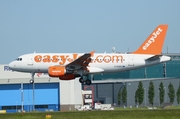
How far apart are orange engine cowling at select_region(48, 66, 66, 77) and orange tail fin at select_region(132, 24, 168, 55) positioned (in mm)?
13298

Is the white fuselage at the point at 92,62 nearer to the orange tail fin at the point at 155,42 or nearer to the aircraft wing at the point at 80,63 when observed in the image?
the aircraft wing at the point at 80,63

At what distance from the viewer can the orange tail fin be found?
82.6m

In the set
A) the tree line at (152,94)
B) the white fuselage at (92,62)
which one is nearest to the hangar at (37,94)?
the tree line at (152,94)

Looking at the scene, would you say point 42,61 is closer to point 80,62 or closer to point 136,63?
point 80,62

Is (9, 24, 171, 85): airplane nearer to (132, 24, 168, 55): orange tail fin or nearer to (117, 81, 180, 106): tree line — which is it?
(132, 24, 168, 55): orange tail fin

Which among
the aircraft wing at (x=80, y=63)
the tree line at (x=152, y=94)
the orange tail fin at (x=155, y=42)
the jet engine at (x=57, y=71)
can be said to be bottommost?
the tree line at (x=152, y=94)

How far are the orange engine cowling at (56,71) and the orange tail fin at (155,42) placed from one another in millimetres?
13298

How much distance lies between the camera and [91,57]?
7925 centimetres

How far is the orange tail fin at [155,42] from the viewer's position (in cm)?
8262

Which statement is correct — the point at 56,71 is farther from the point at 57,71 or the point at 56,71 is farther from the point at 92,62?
the point at 92,62

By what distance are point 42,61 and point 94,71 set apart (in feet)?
26.5

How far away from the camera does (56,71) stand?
2982 inches

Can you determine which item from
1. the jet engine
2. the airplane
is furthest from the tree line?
the jet engine

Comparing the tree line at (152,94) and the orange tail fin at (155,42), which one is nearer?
the orange tail fin at (155,42)
